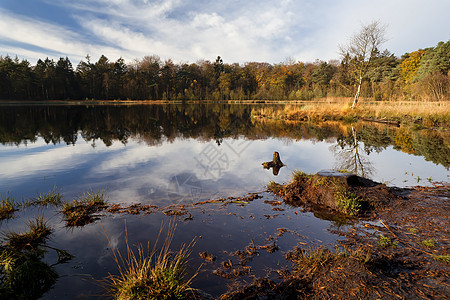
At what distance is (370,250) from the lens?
350 centimetres

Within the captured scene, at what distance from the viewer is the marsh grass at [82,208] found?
4664mm

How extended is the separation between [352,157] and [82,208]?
1006cm

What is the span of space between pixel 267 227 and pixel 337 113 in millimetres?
23856

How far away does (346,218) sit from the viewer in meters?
4.71

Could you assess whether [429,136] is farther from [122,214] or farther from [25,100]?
[25,100]

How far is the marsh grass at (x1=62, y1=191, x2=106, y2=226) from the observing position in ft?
15.3

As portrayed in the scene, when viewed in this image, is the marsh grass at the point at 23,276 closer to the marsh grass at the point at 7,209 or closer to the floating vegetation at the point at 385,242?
the marsh grass at the point at 7,209

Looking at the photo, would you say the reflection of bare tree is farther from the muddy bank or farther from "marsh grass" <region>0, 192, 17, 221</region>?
"marsh grass" <region>0, 192, 17, 221</region>

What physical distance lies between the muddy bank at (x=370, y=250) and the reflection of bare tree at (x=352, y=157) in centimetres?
232

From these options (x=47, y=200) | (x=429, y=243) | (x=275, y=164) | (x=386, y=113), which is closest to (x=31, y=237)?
(x=47, y=200)

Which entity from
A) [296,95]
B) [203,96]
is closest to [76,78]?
[203,96]

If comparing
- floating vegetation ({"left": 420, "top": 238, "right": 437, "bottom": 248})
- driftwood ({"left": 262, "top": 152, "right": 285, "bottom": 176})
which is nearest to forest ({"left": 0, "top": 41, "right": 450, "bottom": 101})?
driftwood ({"left": 262, "top": 152, "right": 285, "bottom": 176})

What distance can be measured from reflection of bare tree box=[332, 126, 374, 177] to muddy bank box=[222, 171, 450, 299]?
2.32 metres

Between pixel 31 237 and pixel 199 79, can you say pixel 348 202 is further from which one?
pixel 199 79
